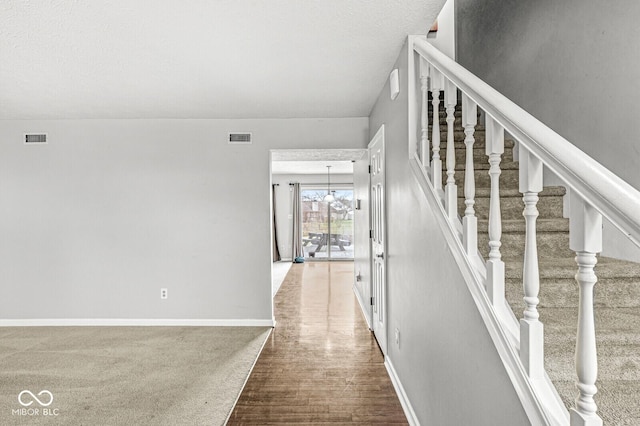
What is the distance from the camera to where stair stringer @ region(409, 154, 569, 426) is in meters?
0.94

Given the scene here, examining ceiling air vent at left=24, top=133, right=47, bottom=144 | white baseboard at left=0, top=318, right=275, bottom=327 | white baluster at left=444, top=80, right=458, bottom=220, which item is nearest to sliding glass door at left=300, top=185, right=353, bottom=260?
white baseboard at left=0, top=318, right=275, bottom=327

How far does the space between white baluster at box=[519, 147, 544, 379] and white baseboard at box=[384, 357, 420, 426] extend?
4.58ft

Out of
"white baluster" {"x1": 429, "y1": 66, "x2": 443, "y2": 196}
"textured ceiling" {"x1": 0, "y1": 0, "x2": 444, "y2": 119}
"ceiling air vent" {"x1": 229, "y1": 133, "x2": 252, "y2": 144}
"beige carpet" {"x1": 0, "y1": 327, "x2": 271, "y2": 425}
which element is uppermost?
"textured ceiling" {"x1": 0, "y1": 0, "x2": 444, "y2": 119}

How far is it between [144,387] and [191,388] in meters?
0.36

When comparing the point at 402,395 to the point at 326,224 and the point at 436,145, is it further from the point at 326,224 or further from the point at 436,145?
the point at 326,224

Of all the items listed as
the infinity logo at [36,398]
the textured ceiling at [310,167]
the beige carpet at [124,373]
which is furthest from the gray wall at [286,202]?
the infinity logo at [36,398]

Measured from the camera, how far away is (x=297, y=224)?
10.2 meters

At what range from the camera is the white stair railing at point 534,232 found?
0.73 metres

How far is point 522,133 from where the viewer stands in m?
0.97

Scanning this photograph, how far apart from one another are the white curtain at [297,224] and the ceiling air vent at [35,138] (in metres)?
6.38

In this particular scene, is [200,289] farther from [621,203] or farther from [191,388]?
[621,203]

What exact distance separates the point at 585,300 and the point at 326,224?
950 cm

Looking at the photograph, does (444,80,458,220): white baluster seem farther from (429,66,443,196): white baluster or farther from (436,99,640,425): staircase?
(436,99,640,425): staircase

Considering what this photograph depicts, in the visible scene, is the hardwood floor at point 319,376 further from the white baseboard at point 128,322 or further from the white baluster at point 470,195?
the white baluster at point 470,195
